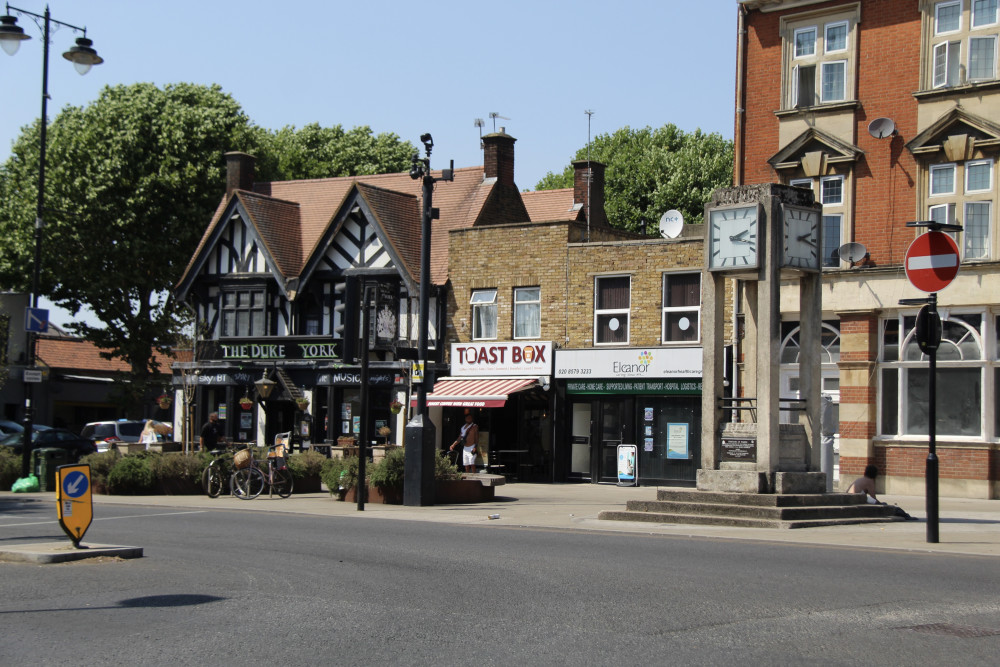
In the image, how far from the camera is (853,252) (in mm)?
25766

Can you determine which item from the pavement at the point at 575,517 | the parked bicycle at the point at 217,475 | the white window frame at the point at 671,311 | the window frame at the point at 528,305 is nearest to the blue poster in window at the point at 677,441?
the pavement at the point at 575,517

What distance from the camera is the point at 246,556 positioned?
13109mm

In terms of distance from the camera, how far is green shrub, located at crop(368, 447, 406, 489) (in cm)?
2231

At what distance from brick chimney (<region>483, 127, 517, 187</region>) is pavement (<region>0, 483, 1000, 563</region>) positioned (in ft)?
45.6

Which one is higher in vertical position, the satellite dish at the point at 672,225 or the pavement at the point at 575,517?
the satellite dish at the point at 672,225

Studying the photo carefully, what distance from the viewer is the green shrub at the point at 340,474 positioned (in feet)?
74.7

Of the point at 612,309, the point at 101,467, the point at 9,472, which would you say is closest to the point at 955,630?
the point at 101,467

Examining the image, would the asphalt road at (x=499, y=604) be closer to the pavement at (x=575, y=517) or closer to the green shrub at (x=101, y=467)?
the pavement at (x=575, y=517)

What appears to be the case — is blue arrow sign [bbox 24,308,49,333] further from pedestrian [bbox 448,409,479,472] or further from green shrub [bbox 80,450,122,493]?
pedestrian [bbox 448,409,479,472]

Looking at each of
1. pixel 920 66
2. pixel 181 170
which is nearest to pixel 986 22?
pixel 920 66

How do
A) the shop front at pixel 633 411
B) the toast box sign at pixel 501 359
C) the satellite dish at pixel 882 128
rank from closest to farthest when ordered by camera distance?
1. the satellite dish at pixel 882 128
2. the shop front at pixel 633 411
3. the toast box sign at pixel 501 359

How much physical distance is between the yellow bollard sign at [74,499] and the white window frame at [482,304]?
71.2ft

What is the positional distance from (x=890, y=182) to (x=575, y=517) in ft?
37.2

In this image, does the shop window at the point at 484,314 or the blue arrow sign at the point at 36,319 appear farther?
the shop window at the point at 484,314
